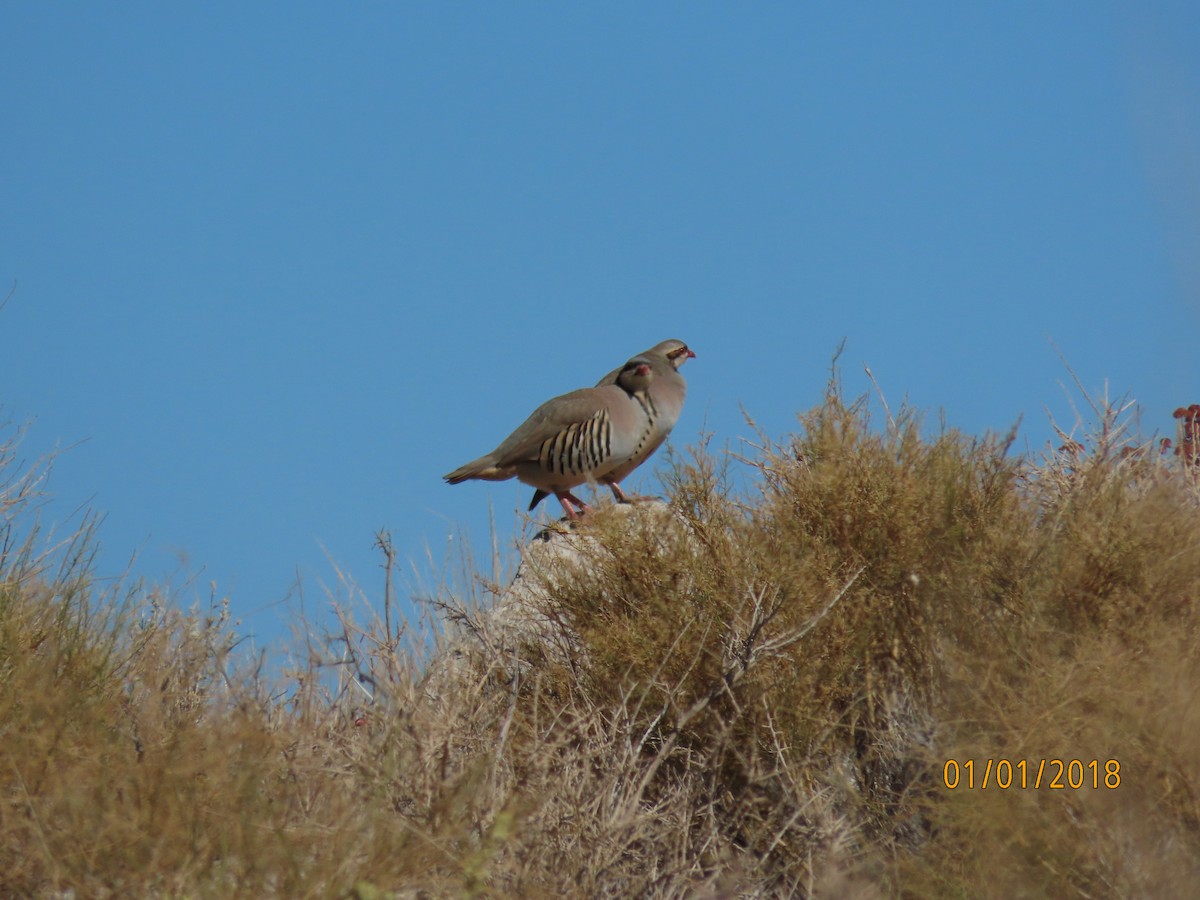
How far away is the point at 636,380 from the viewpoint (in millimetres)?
9859

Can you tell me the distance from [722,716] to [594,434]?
3521 millimetres

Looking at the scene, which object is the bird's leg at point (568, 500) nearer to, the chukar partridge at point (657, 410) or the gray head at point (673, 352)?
the chukar partridge at point (657, 410)

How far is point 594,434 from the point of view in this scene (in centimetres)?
955

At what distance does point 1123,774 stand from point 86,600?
528 centimetres

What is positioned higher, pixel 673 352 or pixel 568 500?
pixel 673 352
